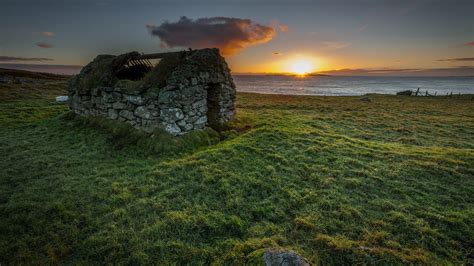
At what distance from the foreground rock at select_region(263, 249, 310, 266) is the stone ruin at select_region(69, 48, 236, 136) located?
773 cm

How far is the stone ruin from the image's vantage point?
412 inches

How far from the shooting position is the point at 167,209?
5887 mm

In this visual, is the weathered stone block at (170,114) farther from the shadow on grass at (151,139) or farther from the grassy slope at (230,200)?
the grassy slope at (230,200)

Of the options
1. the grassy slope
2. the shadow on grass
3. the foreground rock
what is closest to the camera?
the foreground rock

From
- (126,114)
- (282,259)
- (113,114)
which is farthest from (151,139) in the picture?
(282,259)

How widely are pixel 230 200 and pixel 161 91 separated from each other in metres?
6.46

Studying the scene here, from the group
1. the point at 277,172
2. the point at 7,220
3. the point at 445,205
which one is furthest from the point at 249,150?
the point at 7,220

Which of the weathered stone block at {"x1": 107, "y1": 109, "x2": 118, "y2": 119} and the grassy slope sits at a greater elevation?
the weathered stone block at {"x1": 107, "y1": 109, "x2": 118, "y2": 119}

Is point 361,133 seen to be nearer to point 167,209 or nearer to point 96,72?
point 167,209

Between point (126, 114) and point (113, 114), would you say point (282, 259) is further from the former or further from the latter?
point (113, 114)

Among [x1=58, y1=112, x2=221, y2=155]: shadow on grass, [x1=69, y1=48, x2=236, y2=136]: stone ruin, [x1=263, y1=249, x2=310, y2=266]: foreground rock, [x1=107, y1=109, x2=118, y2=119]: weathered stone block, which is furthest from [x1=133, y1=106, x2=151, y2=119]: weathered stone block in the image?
[x1=263, y1=249, x2=310, y2=266]: foreground rock

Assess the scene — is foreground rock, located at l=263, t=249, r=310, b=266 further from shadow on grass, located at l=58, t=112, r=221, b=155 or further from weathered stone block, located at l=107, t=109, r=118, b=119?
weathered stone block, located at l=107, t=109, r=118, b=119

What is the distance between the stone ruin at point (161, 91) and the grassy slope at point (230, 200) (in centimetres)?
112

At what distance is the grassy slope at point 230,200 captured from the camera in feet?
15.1
